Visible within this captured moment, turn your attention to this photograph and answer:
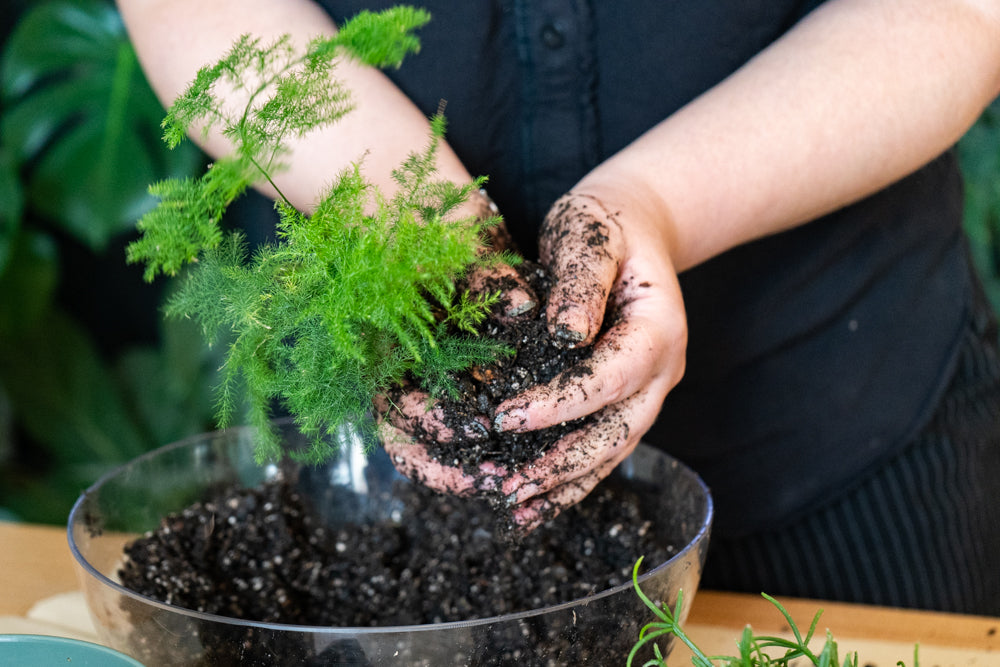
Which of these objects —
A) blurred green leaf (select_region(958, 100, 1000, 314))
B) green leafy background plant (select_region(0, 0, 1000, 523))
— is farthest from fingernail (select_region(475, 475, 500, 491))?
blurred green leaf (select_region(958, 100, 1000, 314))

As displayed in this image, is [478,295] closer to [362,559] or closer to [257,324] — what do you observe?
[257,324]

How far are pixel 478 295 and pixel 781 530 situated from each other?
606mm

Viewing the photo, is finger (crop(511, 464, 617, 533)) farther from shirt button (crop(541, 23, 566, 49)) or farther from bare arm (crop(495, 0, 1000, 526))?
shirt button (crop(541, 23, 566, 49))

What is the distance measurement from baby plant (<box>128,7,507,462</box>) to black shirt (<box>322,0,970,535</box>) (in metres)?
0.29

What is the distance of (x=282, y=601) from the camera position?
66 centimetres

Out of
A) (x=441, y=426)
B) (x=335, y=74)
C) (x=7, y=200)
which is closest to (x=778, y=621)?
(x=441, y=426)

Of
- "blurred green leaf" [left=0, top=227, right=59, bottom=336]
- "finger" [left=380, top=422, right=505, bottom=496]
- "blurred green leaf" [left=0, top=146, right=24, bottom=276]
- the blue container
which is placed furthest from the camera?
"blurred green leaf" [left=0, top=227, right=59, bottom=336]

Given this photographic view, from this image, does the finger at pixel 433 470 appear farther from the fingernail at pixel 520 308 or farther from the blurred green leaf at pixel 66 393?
the blurred green leaf at pixel 66 393

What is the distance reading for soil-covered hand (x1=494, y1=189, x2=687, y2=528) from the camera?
1.73 ft

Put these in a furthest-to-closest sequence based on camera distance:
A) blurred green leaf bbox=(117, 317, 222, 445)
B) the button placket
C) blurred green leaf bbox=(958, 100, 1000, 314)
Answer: blurred green leaf bbox=(958, 100, 1000, 314) < blurred green leaf bbox=(117, 317, 222, 445) < the button placket

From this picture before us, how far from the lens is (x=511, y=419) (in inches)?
20.7

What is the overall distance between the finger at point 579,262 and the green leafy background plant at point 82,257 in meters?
0.54

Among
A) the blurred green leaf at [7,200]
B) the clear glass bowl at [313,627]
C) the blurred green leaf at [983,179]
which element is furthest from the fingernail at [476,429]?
the blurred green leaf at [983,179]

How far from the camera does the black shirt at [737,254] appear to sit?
0.82 metres
